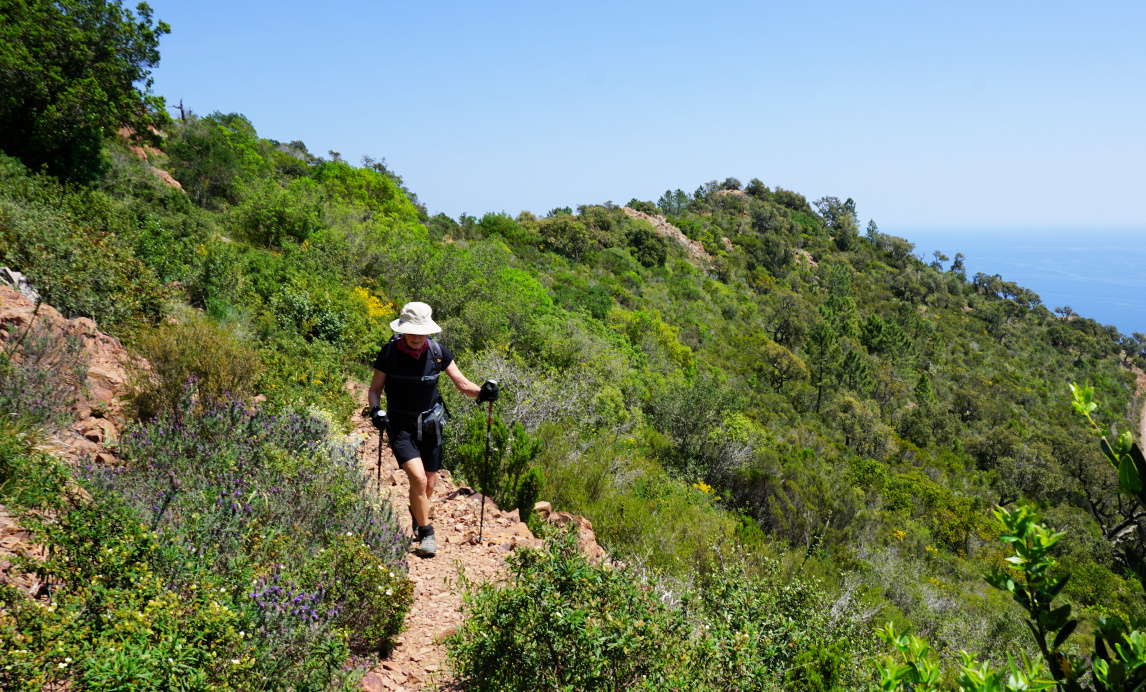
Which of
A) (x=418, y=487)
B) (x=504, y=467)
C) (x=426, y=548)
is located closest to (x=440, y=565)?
(x=426, y=548)

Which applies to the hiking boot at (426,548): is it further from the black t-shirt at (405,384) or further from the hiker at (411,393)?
the black t-shirt at (405,384)

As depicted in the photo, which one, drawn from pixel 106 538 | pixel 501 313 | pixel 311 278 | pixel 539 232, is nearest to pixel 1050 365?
pixel 539 232

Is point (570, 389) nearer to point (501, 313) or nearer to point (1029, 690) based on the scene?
point (501, 313)

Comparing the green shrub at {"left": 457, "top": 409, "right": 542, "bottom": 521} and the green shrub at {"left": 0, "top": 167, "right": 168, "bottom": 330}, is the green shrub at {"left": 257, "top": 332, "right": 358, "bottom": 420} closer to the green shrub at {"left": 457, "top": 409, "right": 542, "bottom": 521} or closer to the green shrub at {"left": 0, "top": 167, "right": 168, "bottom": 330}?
the green shrub at {"left": 0, "top": 167, "right": 168, "bottom": 330}

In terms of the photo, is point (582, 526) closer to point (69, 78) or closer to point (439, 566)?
point (439, 566)

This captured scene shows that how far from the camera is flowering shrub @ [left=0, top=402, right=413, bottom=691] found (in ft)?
6.93

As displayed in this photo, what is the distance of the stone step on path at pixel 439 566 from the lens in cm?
Result: 320

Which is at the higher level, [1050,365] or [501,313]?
[501,313]

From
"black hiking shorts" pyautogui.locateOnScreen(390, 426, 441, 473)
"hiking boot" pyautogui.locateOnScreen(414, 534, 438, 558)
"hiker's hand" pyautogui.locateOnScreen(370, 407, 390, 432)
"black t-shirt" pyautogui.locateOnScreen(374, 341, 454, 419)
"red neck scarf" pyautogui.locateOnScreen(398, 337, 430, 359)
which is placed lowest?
"hiking boot" pyautogui.locateOnScreen(414, 534, 438, 558)

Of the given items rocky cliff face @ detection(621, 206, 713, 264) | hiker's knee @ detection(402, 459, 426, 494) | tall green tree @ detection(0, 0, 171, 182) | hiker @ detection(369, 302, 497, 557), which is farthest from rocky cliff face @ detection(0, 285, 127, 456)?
rocky cliff face @ detection(621, 206, 713, 264)

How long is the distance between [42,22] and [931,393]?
4193cm

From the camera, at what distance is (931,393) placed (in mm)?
35812

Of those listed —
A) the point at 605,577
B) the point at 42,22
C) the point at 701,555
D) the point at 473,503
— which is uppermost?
the point at 42,22

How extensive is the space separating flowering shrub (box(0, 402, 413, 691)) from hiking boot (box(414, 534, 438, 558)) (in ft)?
1.36
